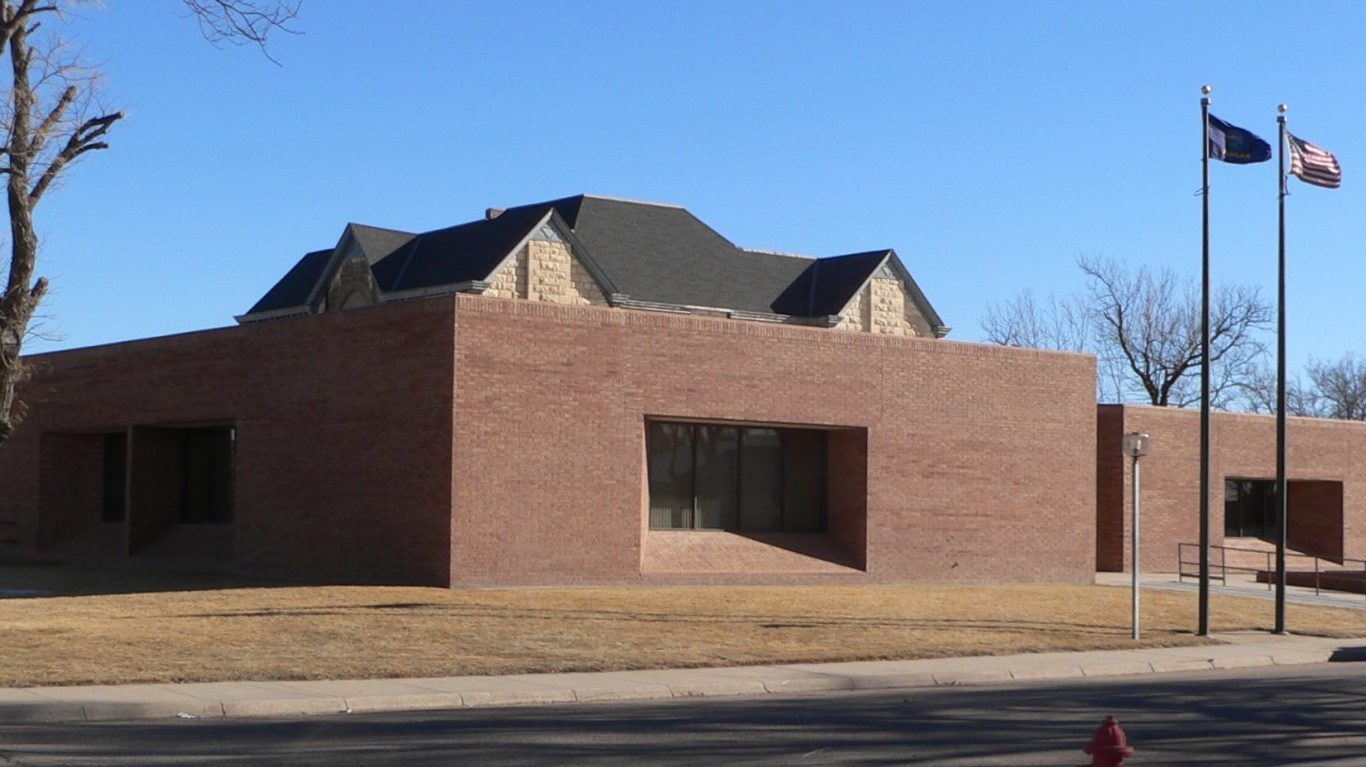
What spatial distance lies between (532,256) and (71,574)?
16.1 m

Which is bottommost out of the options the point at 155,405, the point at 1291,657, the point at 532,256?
the point at 1291,657

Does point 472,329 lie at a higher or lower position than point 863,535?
higher

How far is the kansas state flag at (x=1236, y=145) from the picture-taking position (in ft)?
86.0

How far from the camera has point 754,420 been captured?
32.1 m

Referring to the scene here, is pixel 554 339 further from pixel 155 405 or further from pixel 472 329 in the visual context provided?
pixel 155 405

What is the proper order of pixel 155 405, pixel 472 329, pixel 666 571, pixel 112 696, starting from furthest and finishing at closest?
pixel 155 405 → pixel 666 571 → pixel 472 329 → pixel 112 696

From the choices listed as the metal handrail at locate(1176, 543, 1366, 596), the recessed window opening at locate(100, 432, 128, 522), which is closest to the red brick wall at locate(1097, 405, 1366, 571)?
the metal handrail at locate(1176, 543, 1366, 596)

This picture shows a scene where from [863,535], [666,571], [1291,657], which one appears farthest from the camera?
[863,535]

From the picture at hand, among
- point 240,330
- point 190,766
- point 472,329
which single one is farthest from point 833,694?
point 240,330

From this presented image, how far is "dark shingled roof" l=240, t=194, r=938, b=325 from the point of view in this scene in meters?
46.5

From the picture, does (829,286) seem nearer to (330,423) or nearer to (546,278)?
(546,278)

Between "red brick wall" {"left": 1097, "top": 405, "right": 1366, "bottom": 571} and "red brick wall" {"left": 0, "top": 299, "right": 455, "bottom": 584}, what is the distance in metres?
20.9

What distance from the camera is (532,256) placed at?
45281 mm

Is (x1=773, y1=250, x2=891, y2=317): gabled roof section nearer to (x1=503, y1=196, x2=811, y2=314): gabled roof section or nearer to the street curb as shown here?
(x1=503, y1=196, x2=811, y2=314): gabled roof section
